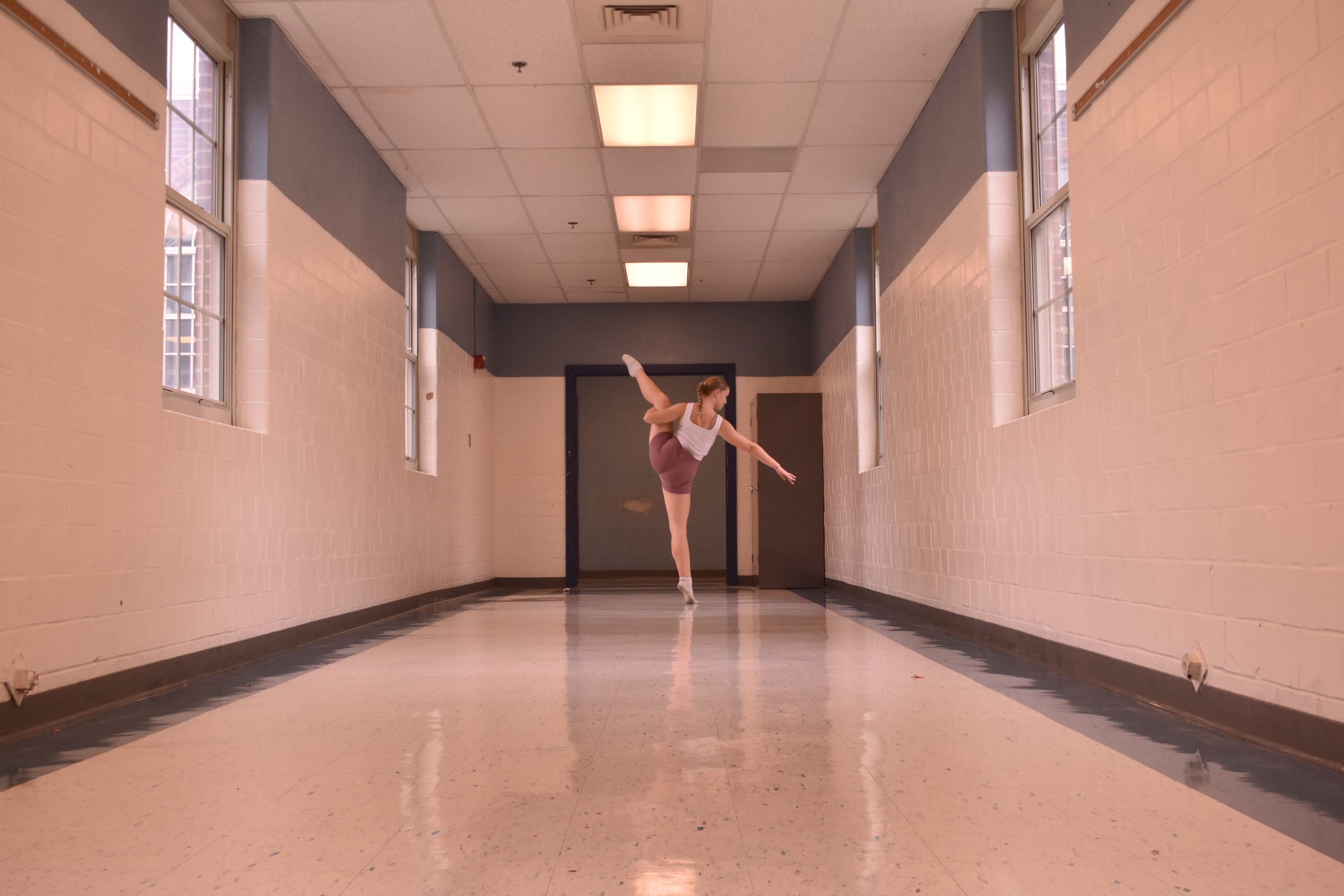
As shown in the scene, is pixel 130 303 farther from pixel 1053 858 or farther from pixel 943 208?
pixel 943 208

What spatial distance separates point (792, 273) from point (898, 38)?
5.03 metres

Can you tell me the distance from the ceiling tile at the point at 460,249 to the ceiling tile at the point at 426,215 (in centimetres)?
15

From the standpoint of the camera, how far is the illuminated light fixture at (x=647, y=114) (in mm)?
5965

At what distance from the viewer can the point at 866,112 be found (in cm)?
637

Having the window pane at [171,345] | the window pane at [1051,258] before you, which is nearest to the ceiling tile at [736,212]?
the window pane at [1051,258]

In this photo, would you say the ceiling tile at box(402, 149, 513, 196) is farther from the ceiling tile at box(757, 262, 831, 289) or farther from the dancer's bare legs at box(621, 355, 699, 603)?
the ceiling tile at box(757, 262, 831, 289)

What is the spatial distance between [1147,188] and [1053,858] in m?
2.43

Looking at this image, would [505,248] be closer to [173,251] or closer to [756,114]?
[756,114]

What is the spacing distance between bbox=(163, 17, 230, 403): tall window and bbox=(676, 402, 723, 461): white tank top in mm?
3494

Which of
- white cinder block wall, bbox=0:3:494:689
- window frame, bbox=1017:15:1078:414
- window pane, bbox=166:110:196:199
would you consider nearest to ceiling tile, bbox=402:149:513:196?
Result: white cinder block wall, bbox=0:3:494:689

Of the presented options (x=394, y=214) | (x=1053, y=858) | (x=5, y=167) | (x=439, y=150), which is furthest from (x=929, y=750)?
(x=394, y=214)

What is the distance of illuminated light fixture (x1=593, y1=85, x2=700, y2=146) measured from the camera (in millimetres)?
5965

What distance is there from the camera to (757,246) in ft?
30.8

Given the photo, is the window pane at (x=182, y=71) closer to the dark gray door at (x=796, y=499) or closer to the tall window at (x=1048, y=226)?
the tall window at (x=1048, y=226)
